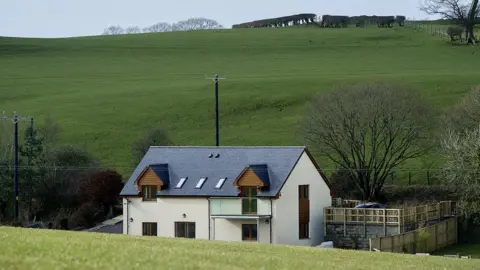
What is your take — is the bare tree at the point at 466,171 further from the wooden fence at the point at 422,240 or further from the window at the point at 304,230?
the window at the point at 304,230

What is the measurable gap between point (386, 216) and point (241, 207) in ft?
26.6

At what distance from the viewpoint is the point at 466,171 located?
6319 centimetres

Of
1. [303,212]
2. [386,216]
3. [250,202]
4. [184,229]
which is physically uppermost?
[250,202]

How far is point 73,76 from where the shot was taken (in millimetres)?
130000

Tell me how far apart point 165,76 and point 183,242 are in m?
87.1

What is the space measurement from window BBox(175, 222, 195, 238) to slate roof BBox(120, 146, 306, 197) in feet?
5.68

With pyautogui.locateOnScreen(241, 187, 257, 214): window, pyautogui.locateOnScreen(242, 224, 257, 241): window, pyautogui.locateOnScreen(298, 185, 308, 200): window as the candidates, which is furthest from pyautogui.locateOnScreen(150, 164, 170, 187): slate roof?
pyautogui.locateOnScreen(298, 185, 308, 200): window

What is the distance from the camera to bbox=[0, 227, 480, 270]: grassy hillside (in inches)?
1005

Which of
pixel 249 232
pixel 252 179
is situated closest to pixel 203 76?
pixel 252 179

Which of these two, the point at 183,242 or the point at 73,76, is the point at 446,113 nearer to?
the point at 183,242

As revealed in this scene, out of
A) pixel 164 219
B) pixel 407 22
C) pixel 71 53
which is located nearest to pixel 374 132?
pixel 164 219

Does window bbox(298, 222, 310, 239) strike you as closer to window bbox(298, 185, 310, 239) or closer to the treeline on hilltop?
window bbox(298, 185, 310, 239)

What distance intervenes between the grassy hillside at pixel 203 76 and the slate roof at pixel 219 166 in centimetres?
1594

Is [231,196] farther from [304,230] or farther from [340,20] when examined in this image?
[340,20]
